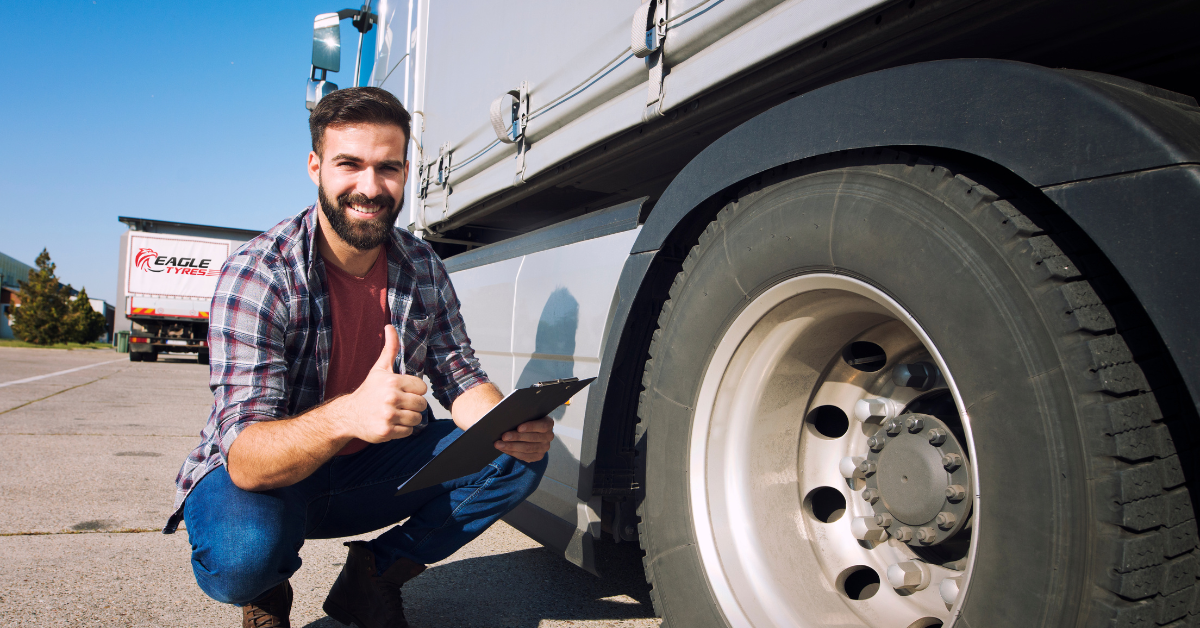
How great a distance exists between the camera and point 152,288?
59.7 ft

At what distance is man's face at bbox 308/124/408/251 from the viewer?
1869mm

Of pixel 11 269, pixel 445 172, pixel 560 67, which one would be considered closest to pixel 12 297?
pixel 11 269

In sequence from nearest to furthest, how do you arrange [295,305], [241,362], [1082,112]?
[1082,112] < [241,362] < [295,305]

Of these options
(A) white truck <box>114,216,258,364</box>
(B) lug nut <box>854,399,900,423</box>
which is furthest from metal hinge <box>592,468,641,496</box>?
(A) white truck <box>114,216,258,364</box>

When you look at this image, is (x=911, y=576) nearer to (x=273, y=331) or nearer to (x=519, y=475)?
(x=519, y=475)

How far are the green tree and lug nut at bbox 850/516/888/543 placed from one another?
35960 millimetres

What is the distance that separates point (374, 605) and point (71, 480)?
2.69 meters

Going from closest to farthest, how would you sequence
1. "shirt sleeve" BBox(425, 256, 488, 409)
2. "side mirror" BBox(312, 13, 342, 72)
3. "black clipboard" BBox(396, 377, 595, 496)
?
"black clipboard" BBox(396, 377, 595, 496)
"shirt sleeve" BBox(425, 256, 488, 409)
"side mirror" BBox(312, 13, 342, 72)

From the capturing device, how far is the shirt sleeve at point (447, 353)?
215cm

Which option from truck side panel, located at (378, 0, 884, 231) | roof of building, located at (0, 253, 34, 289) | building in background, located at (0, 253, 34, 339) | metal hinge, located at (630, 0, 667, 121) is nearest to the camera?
truck side panel, located at (378, 0, 884, 231)

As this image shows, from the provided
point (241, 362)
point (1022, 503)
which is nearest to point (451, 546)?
point (241, 362)

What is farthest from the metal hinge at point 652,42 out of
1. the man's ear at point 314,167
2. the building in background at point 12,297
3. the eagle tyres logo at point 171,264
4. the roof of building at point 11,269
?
the roof of building at point 11,269

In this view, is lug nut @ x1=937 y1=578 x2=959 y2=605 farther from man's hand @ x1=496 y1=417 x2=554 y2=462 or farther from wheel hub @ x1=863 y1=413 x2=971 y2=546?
man's hand @ x1=496 y1=417 x2=554 y2=462

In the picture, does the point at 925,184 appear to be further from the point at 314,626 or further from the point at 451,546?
the point at 314,626
